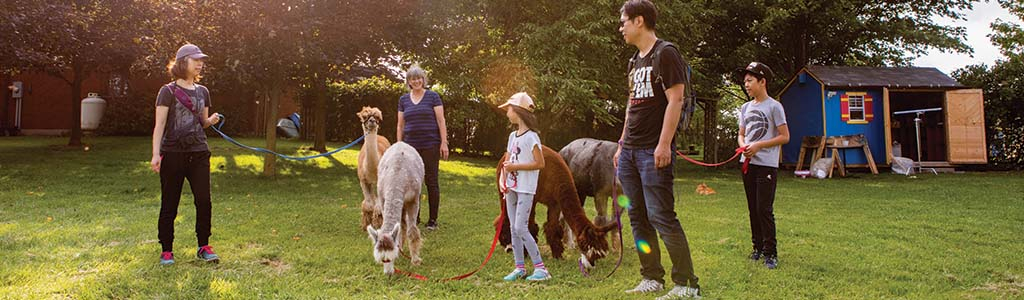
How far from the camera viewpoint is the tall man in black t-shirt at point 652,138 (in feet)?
12.7

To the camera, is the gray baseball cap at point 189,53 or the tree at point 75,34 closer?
the gray baseball cap at point 189,53

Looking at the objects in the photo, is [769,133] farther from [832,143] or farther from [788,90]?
[788,90]

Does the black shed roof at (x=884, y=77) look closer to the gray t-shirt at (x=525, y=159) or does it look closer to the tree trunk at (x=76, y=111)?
the gray t-shirt at (x=525, y=159)

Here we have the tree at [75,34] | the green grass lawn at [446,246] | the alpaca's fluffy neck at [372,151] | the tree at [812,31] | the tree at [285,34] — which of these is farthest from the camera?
the tree at [812,31]

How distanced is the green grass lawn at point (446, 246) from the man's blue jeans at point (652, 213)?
15.8 inches

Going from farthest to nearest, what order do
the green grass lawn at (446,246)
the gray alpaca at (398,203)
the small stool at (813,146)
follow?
1. the small stool at (813,146)
2. the gray alpaca at (398,203)
3. the green grass lawn at (446,246)

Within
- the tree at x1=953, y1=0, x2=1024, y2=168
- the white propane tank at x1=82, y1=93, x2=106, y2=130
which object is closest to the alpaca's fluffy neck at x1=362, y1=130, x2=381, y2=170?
the tree at x1=953, y1=0, x2=1024, y2=168

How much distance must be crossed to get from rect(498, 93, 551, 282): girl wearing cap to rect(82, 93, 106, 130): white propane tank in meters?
24.6

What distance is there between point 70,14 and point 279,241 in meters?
10.5

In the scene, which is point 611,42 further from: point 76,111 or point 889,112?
point 76,111

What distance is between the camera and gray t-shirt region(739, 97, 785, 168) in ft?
17.9

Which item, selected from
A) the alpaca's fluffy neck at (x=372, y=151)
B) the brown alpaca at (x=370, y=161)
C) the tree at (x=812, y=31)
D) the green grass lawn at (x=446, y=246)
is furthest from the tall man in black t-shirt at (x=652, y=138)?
the tree at (x=812, y=31)

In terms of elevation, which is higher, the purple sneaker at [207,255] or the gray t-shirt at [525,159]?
the gray t-shirt at [525,159]

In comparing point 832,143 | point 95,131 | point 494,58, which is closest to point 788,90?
point 832,143
